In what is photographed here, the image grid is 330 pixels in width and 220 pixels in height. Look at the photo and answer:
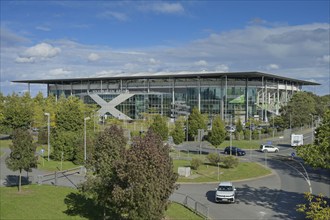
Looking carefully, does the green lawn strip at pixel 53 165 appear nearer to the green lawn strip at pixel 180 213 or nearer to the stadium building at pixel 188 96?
the green lawn strip at pixel 180 213

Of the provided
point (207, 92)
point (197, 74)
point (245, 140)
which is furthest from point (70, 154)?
point (207, 92)

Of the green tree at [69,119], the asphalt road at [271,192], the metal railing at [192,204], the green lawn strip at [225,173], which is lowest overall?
the asphalt road at [271,192]

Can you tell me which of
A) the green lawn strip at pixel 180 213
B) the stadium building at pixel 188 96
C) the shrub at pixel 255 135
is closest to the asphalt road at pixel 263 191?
A: the green lawn strip at pixel 180 213

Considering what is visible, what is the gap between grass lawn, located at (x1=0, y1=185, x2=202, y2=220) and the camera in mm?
22750

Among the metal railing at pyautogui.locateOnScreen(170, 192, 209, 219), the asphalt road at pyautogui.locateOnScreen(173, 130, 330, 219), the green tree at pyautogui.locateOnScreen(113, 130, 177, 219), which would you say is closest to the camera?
the green tree at pyautogui.locateOnScreen(113, 130, 177, 219)

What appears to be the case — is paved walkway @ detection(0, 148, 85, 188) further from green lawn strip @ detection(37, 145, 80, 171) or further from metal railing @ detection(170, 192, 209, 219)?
metal railing @ detection(170, 192, 209, 219)

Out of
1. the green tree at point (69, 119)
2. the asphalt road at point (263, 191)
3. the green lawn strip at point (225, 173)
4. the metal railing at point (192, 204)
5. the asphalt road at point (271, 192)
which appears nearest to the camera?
the metal railing at point (192, 204)

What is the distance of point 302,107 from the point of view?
96.4 m

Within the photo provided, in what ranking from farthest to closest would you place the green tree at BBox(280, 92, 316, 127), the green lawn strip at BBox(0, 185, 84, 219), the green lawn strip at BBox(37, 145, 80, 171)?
the green tree at BBox(280, 92, 316, 127) < the green lawn strip at BBox(37, 145, 80, 171) < the green lawn strip at BBox(0, 185, 84, 219)

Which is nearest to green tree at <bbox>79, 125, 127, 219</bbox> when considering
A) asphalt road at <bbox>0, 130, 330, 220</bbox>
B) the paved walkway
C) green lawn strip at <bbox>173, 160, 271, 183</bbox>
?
asphalt road at <bbox>0, 130, 330, 220</bbox>

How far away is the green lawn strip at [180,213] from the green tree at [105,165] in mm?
3343

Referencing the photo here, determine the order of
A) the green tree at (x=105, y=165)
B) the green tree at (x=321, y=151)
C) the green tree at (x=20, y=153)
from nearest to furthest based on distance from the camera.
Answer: the green tree at (x=105, y=165), the green tree at (x=321, y=151), the green tree at (x=20, y=153)

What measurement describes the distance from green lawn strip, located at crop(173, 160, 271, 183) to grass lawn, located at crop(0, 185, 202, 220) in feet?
35.1

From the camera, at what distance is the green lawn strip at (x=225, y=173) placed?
123ft
